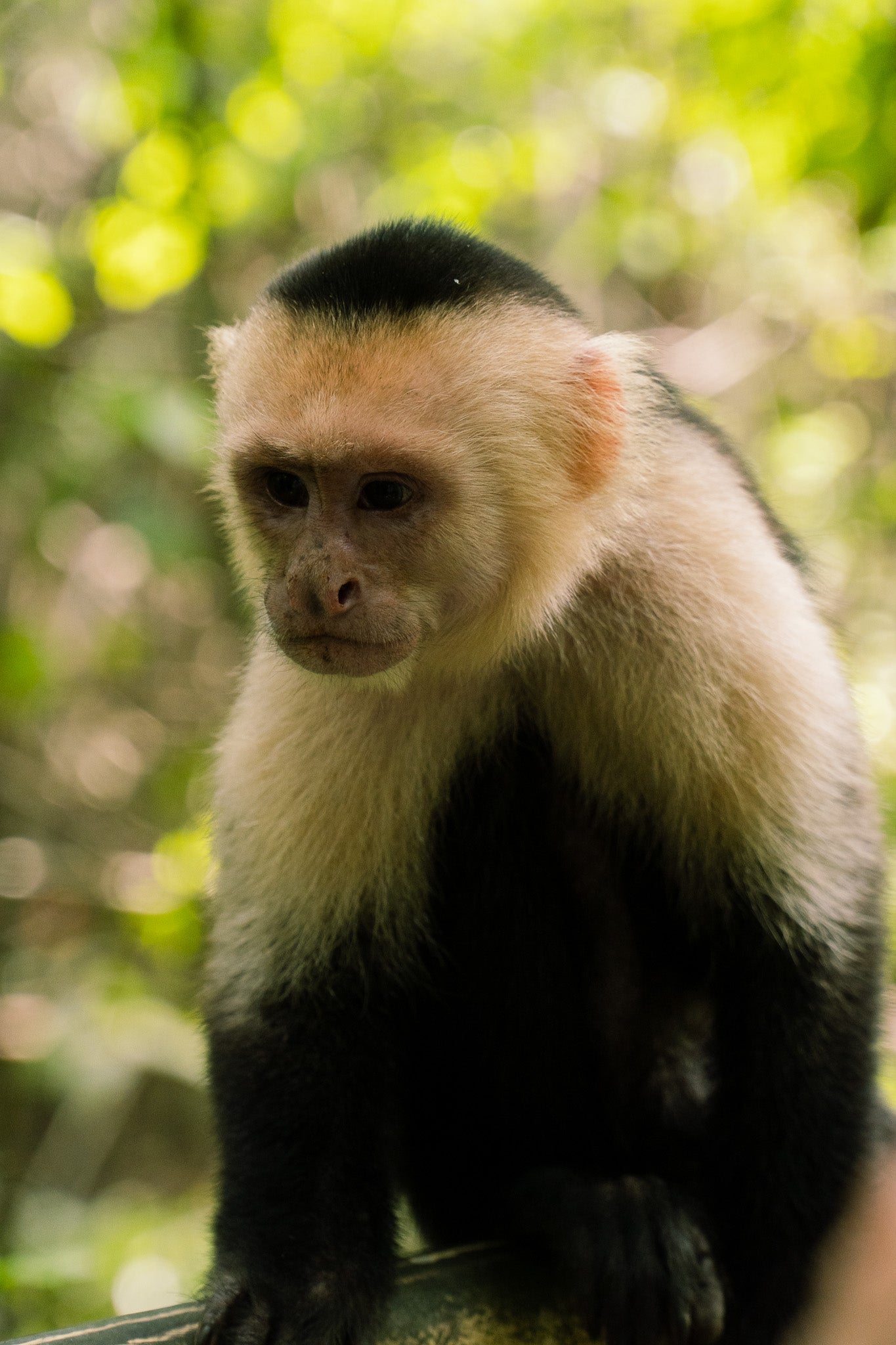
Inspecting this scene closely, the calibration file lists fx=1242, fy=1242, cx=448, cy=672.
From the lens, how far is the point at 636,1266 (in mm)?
2666

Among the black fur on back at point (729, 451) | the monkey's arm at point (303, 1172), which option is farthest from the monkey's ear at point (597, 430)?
the monkey's arm at point (303, 1172)

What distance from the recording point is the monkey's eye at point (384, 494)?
2.53 m

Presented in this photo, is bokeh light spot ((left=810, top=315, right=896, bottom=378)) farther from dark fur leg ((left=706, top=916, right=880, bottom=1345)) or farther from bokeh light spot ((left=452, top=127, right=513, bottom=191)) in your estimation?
dark fur leg ((left=706, top=916, right=880, bottom=1345))

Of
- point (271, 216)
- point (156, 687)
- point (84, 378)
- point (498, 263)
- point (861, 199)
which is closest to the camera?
point (498, 263)

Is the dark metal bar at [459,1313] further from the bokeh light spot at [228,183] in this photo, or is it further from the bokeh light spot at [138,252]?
the bokeh light spot at [228,183]

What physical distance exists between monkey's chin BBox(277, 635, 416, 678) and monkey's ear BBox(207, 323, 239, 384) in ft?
2.91

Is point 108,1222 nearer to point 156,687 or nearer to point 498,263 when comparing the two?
point 156,687

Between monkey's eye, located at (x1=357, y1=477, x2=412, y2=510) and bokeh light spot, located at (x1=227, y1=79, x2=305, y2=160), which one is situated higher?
bokeh light spot, located at (x1=227, y1=79, x2=305, y2=160)

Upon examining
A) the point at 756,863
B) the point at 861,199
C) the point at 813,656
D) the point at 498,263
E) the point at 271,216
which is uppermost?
the point at 271,216

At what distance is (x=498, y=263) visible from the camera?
2.72 meters

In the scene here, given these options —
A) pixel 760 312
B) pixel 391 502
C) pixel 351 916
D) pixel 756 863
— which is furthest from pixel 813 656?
pixel 760 312

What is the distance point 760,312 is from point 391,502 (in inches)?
252

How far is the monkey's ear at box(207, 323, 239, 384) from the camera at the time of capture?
3049 millimetres

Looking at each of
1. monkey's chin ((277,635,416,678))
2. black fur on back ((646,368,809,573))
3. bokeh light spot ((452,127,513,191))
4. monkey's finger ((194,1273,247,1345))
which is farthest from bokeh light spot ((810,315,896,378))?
monkey's finger ((194,1273,247,1345))
